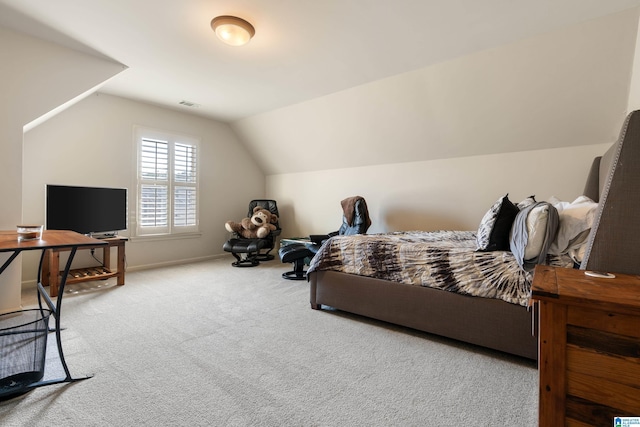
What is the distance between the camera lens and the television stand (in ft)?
10.5

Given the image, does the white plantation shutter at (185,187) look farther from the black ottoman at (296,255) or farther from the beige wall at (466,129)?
the black ottoman at (296,255)

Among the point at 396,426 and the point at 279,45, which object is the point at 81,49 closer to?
the point at 279,45

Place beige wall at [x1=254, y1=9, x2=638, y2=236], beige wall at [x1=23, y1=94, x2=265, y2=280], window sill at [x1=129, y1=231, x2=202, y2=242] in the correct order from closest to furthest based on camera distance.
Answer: beige wall at [x1=254, y1=9, x2=638, y2=236] → beige wall at [x1=23, y1=94, x2=265, y2=280] → window sill at [x1=129, y1=231, x2=202, y2=242]

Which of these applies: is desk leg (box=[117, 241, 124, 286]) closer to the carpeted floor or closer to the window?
the carpeted floor

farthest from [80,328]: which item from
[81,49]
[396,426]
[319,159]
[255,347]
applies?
[319,159]

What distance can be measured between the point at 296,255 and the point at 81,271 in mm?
2738

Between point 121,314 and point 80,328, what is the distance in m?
0.34

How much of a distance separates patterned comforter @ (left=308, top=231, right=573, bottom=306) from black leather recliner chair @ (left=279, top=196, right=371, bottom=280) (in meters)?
0.95

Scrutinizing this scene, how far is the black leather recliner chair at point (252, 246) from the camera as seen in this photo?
4.60 meters

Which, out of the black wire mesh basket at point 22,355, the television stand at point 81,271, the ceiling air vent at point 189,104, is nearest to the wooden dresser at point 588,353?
the black wire mesh basket at point 22,355

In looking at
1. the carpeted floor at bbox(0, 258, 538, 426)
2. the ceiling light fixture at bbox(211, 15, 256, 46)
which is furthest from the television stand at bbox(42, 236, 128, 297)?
the ceiling light fixture at bbox(211, 15, 256, 46)

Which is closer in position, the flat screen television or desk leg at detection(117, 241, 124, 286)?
the flat screen television

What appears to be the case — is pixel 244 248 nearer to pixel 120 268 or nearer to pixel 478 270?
pixel 120 268

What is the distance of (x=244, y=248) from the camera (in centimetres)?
457
